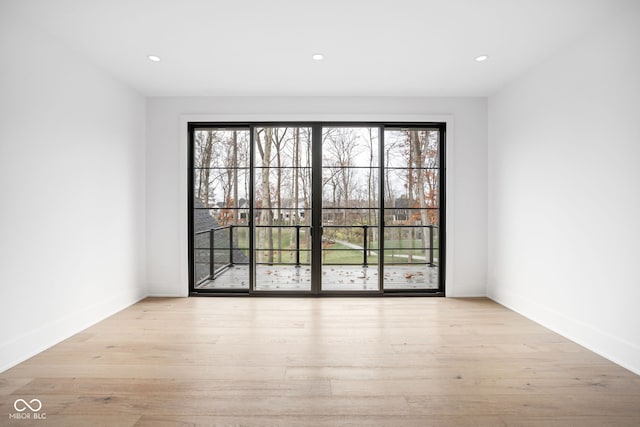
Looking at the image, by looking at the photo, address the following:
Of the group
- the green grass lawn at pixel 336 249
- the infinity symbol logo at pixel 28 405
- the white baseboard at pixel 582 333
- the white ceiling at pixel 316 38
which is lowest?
the infinity symbol logo at pixel 28 405

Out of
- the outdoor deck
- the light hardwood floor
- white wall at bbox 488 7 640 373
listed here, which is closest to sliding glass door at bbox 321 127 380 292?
the outdoor deck

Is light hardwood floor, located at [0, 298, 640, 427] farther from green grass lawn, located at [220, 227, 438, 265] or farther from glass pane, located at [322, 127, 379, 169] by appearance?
glass pane, located at [322, 127, 379, 169]

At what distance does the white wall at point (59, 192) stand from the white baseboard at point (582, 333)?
15.0 ft

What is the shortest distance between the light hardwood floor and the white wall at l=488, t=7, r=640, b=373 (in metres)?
0.29

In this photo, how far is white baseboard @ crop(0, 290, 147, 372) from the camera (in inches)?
103

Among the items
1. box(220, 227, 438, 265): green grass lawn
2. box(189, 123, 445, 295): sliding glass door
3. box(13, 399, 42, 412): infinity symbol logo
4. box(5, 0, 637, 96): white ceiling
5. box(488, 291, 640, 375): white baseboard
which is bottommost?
box(13, 399, 42, 412): infinity symbol logo

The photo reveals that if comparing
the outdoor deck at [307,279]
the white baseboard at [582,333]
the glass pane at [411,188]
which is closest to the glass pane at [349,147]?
the glass pane at [411,188]

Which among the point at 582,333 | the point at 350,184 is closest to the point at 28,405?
the point at 350,184

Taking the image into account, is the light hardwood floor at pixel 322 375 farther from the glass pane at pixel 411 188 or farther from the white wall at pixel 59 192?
the glass pane at pixel 411 188

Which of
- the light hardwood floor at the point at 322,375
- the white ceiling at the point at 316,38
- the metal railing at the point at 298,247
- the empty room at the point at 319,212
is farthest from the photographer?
the metal railing at the point at 298,247

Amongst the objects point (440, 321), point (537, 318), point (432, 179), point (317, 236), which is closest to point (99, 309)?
point (317, 236)

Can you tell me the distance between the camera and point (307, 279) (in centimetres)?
533

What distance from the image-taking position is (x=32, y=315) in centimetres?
285

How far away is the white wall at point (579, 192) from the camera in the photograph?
2.61 metres
